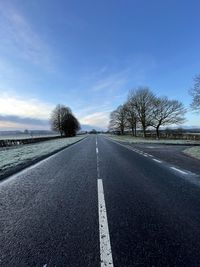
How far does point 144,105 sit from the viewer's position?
54406mm

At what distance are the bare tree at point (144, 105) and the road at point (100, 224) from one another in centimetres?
4755

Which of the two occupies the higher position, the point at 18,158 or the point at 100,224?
the point at 18,158

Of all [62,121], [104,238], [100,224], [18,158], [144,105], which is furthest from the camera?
[62,121]

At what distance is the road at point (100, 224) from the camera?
2.85 meters

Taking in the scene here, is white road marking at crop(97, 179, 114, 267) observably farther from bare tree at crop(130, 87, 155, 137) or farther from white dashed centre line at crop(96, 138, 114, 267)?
bare tree at crop(130, 87, 155, 137)

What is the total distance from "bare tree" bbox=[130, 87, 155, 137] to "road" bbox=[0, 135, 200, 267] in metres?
47.6

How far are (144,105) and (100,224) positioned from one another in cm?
5252

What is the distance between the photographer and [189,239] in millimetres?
3268

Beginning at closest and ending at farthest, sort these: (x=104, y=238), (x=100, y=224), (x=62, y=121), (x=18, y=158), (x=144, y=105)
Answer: (x=104, y=238), (x=100, y=224), (x=18, y=158), (x=144, y=105), (x=62, y=121)

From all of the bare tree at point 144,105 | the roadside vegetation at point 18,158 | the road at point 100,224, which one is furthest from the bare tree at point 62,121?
the road at point 100,224

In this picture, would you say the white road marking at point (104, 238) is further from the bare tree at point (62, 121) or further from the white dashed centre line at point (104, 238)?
the bare tree at point (62, 121)

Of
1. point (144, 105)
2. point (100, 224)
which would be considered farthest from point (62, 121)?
point (100, 224)

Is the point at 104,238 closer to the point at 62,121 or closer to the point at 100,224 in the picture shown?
the point at 100,224

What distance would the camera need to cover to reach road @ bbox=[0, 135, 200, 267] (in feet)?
9.34
